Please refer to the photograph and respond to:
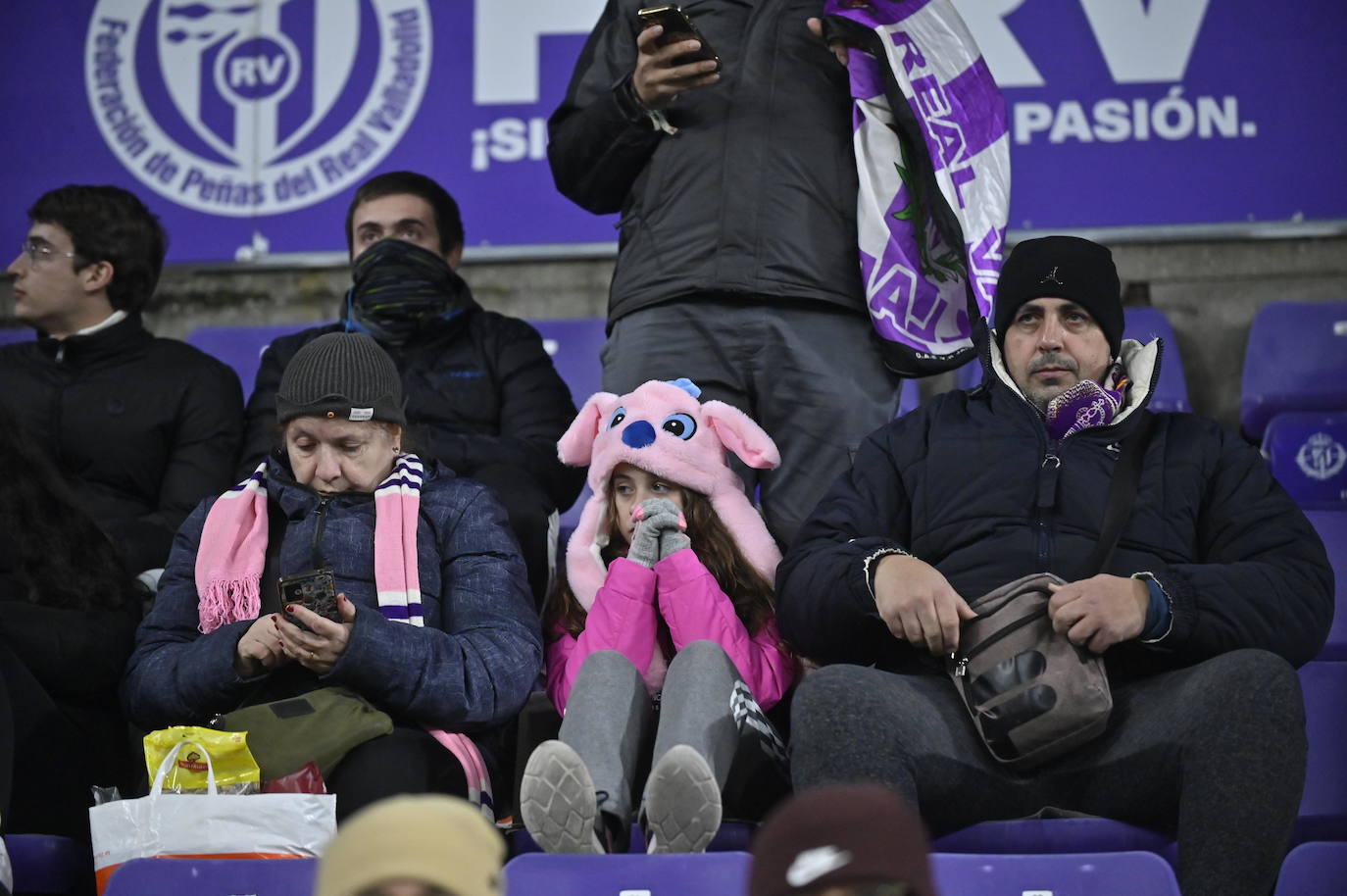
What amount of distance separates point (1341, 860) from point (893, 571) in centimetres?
74

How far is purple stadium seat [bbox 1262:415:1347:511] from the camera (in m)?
4.40

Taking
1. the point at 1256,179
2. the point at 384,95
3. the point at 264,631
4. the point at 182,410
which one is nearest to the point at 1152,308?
the point at 1256,179

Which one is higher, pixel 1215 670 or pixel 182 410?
pixel 182 410

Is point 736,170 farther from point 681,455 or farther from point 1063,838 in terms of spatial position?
point 1063,838

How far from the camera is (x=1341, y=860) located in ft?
8.31

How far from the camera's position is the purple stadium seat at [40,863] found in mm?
2748

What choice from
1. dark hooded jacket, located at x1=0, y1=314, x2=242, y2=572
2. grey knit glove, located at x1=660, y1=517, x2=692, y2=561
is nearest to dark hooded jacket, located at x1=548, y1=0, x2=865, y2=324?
grey knit glove, located at x1=660, y1=517, x2=692, y2=561

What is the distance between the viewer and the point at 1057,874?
229cm

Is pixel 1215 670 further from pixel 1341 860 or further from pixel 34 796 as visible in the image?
pixel 34 796

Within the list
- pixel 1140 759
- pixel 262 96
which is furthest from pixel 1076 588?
pixel 262 96

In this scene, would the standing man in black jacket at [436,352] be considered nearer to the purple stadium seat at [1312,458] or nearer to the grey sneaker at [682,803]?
the grey sneaker at [682,803]

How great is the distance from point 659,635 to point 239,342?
232 centimetres

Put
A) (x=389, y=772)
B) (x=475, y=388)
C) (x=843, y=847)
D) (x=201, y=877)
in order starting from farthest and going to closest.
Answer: (x=475, y=388) < (x=389, y=772) < (x=201, y=877) < (x=843, y=847)

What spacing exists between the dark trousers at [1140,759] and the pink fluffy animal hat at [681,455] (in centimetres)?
60
